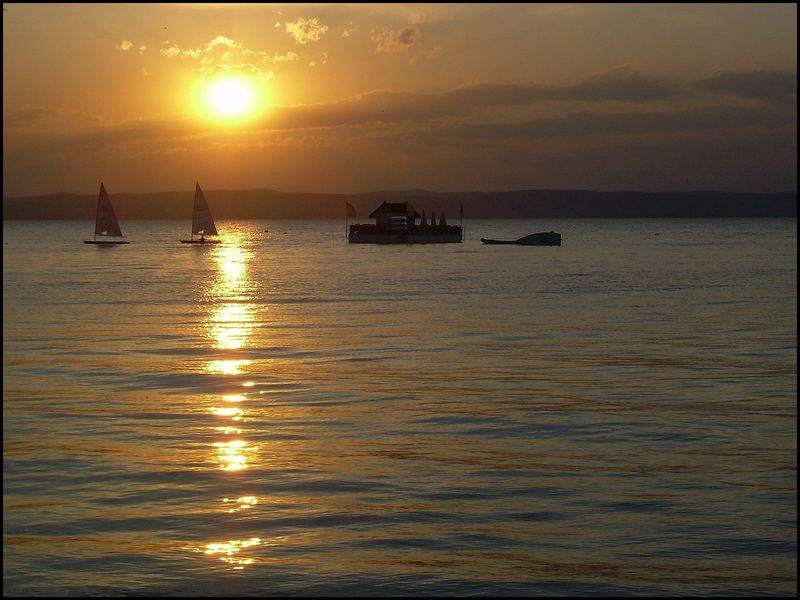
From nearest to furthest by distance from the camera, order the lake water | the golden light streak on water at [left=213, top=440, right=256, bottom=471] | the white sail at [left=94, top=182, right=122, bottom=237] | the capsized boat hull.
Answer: the lake water → the golden light streak on water at [left=213, top=440, right=256, bottom=471] → the white sail at [left=94, top=182, right=122, bottom=237] → the capsized boat hull

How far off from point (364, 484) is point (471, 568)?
398 cm

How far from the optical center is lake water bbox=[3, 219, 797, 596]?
12625 mm

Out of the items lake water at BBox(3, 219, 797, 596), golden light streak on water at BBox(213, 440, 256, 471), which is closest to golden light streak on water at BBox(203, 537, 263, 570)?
lake water at BBox(3, 219, 797, 596)

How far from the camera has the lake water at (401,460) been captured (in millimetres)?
12625

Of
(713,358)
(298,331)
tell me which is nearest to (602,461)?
(713,358)

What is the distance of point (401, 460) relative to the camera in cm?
1800

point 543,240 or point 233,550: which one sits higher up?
point 233,550

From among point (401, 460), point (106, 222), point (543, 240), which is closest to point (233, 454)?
point (401, 460)

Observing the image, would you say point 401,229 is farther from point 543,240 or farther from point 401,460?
point 401,460

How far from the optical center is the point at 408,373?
28812 mm

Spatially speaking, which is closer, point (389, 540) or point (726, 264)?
point (389, 540)

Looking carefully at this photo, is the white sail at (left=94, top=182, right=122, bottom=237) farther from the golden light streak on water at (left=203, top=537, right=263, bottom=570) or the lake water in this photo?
the golden light streak on water at (left=203, top=537, right=263, bottom=570)

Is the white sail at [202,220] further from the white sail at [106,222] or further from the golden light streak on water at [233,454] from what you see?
the golden light streak on water at [233,454]

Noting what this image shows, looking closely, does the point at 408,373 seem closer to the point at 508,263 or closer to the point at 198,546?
the point at 198,546
